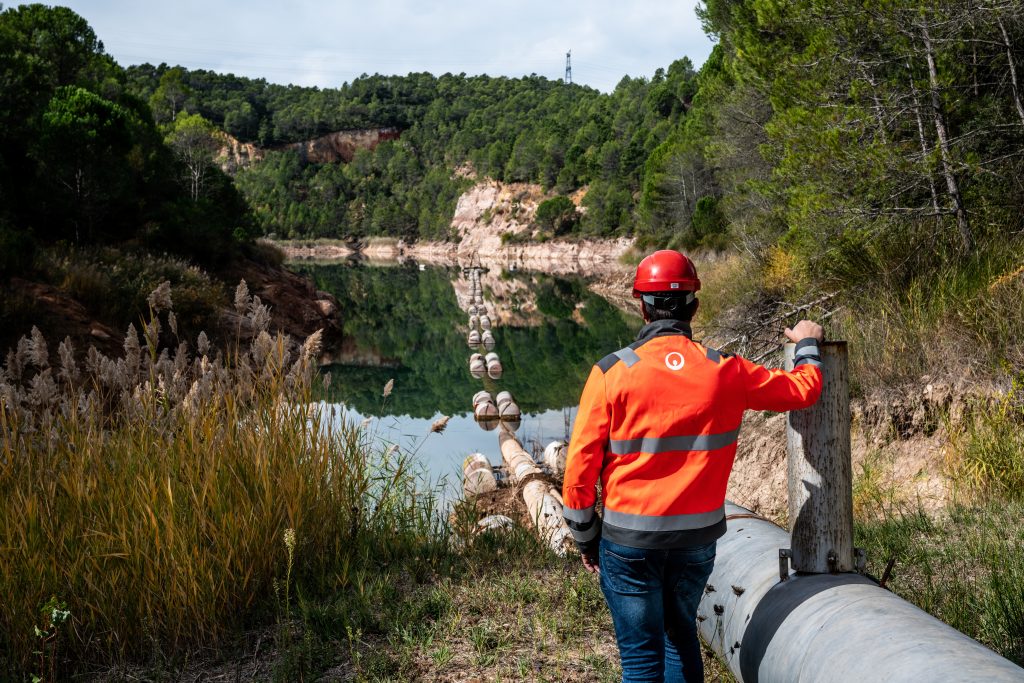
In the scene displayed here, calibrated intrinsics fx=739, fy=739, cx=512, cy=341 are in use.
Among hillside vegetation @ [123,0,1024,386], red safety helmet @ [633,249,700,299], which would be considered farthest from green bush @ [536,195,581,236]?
red safety helmet @ [633,249,700,299]

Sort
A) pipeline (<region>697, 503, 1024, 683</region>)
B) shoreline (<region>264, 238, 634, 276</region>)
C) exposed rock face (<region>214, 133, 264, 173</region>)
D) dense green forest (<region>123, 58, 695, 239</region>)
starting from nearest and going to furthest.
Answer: pipeline (<region>697, 503, 1024, 683</region>) → shoreline (<region>264, 238, 634, 276</region>) → dense green forest (<region>123, 58, 695, 239</region>) → exposed rock face (<region>214, 133, 264, 173</region>)

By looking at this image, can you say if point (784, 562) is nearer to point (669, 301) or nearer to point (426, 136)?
point (669, 301)

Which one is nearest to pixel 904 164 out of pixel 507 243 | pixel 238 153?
pixel 507 243

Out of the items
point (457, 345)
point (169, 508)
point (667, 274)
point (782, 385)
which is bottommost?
point (457, 345)

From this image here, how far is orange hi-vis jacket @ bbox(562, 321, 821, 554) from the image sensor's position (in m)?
2.60

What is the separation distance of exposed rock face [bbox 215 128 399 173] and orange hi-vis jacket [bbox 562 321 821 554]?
15532cm

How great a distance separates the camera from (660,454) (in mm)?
2619

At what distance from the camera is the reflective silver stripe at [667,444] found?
2.61 meters

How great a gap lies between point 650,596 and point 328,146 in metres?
161

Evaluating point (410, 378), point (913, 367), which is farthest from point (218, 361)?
point (410, 378)

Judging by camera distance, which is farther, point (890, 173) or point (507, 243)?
point (507, 243)

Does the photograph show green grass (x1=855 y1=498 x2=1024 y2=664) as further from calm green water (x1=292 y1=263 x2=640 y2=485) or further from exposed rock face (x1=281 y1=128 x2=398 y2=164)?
exposed rock face (x1=281 y1=128 x2=398 y2=164)

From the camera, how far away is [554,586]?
180 inches

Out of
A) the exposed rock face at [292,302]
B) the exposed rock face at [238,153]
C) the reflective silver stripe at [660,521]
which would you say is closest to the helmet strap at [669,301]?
the reflective silver stripe at [660,521]
